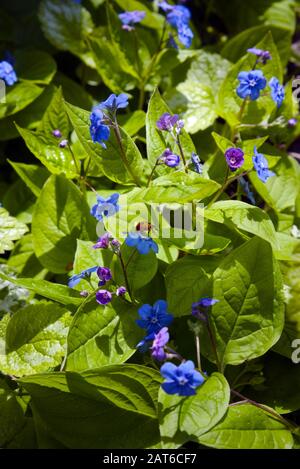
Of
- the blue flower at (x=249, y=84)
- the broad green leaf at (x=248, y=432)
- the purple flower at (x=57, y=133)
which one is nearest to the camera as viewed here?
the broad green leaf at (x=248, y=432)

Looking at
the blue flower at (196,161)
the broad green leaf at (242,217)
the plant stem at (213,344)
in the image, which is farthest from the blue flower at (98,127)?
the plant stem at (213,344)

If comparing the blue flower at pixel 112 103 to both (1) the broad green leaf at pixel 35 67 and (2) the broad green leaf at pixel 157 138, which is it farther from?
(1) the broad green leaf at pixel 35 67

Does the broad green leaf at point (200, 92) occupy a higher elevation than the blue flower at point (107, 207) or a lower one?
lower

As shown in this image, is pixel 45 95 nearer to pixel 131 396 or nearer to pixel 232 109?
pixel 232 109

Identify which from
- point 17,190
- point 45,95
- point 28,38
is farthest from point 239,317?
point 28,38

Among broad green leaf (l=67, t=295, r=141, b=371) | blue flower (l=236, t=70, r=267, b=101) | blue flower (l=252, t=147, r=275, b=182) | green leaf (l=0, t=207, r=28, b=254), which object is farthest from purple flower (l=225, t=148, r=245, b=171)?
green leaf (l=0, t=207, r=28, b=254)

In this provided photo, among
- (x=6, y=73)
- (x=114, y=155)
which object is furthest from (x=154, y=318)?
(x=6, y=73)

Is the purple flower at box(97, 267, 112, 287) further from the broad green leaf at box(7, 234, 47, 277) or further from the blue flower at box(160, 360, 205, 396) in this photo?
the broad green leaf at box(7, 234, 47, 277)
